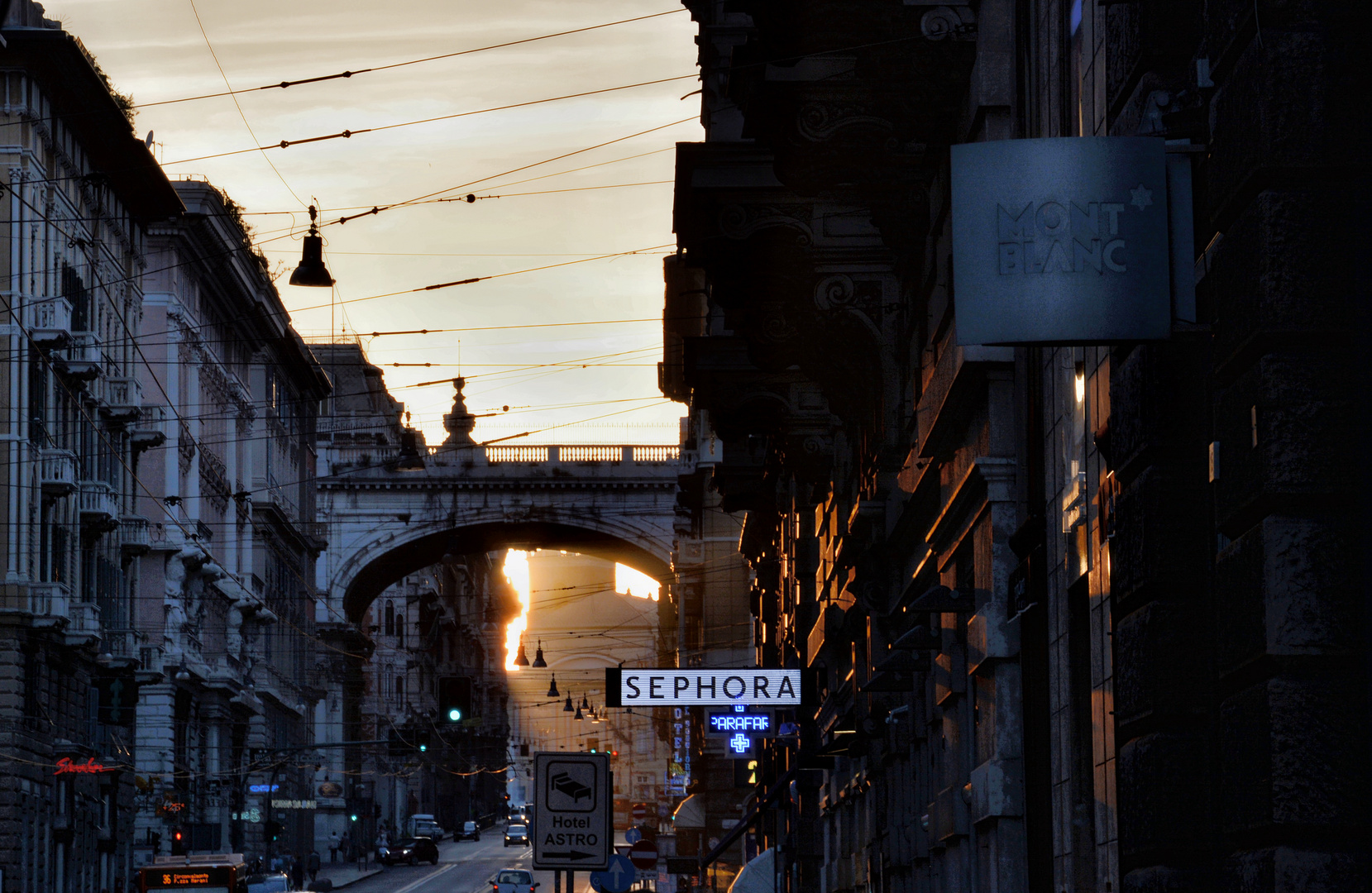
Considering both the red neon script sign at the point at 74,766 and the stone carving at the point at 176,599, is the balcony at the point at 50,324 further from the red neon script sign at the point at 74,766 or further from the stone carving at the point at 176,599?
the stone carving at the point at 176,599

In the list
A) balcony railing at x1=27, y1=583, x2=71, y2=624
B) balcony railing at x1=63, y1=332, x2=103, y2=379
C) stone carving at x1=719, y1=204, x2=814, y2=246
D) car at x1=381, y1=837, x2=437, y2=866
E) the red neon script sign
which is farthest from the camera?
car at x1=381, y1=837, x2=437, y2=866

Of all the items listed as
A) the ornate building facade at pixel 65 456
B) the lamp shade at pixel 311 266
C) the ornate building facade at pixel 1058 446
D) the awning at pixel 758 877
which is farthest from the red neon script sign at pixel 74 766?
the ornate building facade at pixel 1058 446

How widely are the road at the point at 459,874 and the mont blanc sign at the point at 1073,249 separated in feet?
155

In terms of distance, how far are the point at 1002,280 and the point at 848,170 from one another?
8.94 metres

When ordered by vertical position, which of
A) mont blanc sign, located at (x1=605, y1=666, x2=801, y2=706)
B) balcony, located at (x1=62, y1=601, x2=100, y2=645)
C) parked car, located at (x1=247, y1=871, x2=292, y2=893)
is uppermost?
balcony, located at (x1=62, y1=601, x2=100, y2=645)

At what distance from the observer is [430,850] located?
89.0 m

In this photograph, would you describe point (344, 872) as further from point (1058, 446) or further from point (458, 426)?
point (1058, 446)

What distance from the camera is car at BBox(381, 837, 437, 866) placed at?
3499 inches

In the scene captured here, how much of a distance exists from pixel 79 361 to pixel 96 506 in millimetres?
3846

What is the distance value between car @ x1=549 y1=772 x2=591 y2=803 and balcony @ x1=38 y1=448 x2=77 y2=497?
A: 1429 inches

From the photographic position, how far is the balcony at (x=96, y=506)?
50688 mm

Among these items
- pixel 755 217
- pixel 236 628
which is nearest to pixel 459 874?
pixel 236 628

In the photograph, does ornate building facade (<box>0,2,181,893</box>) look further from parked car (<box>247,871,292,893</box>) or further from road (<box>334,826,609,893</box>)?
road (<box>334,826,609,893</box>)

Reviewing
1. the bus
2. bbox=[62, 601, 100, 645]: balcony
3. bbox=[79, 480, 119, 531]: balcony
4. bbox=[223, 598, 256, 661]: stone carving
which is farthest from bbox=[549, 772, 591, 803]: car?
bbox=[223, 598, 256, 661]: stone carving
